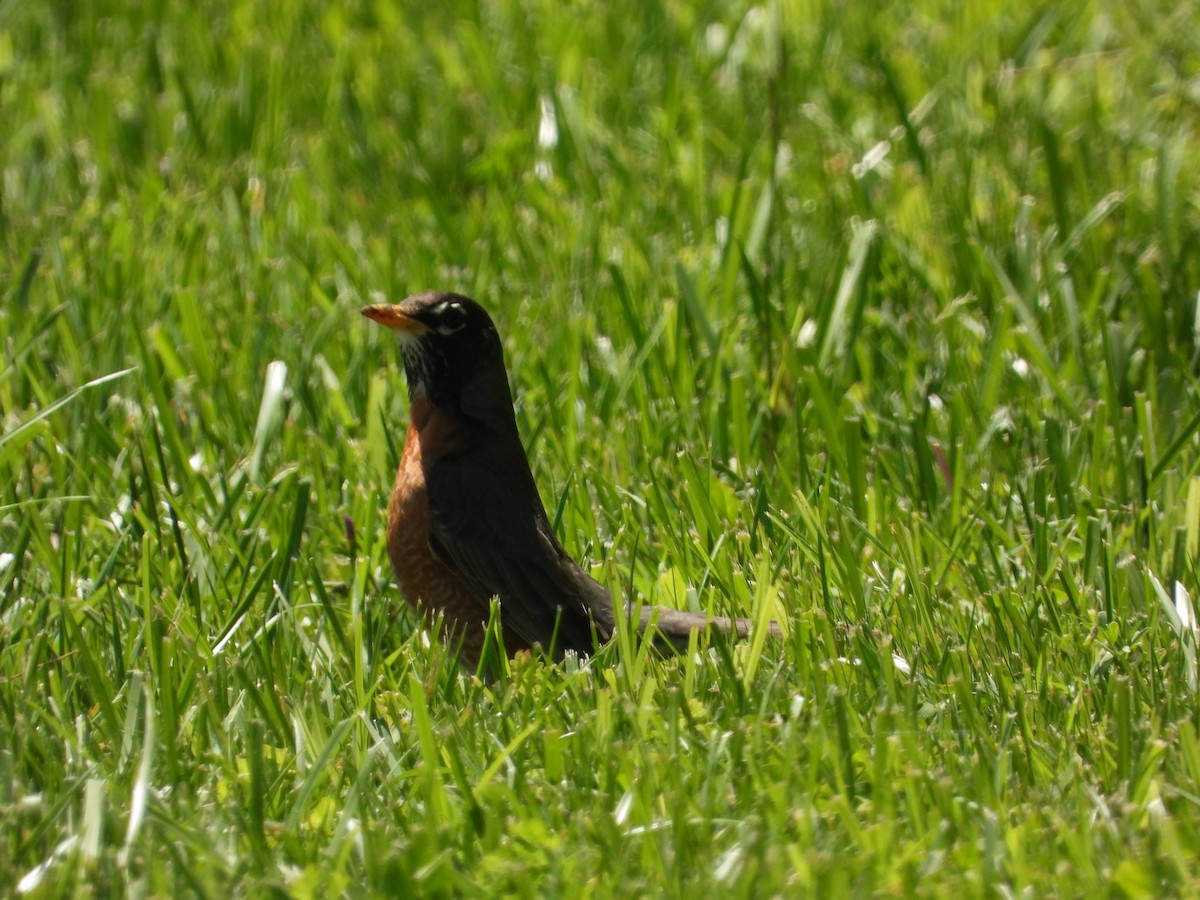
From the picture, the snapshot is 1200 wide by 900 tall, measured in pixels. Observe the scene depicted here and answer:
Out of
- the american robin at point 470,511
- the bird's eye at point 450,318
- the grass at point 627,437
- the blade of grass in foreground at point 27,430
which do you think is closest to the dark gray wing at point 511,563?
the american robin at point 470,511

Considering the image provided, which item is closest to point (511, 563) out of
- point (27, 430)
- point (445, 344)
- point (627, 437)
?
point (445, 344)

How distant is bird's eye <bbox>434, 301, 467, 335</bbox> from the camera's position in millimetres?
3451

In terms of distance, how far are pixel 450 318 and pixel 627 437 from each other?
2.37 ft

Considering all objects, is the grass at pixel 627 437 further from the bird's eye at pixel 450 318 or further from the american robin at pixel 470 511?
the bird's eye at pixel 450 318

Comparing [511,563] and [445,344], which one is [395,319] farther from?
[511,563]

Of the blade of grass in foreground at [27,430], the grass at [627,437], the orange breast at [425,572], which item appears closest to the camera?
the grass at [627,437]

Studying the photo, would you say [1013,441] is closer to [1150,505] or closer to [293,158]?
[1150,505]

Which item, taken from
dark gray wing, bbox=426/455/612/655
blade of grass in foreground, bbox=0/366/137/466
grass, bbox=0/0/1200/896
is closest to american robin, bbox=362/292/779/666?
dark gray wing, bbox=426/455/612/655

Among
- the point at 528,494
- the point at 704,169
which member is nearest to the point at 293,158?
the point at 704,169

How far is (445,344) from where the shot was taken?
3.51 m

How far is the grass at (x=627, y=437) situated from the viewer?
2424 mm

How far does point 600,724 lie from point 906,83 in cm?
391

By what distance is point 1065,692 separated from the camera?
2.84m

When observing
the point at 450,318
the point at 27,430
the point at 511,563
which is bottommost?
the point at 511,563
